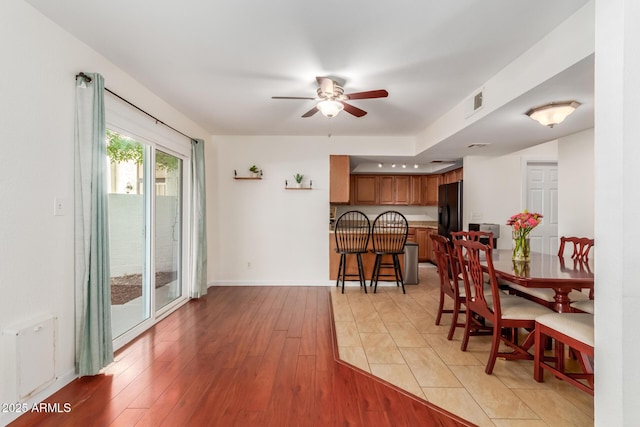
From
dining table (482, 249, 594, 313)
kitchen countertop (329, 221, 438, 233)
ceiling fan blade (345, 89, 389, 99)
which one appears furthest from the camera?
kitchen countertop (329, 221, 438, 233)

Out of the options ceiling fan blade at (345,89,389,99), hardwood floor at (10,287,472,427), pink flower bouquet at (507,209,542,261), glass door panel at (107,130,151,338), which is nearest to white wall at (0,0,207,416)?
hardwood floor at (10,287,472,427)

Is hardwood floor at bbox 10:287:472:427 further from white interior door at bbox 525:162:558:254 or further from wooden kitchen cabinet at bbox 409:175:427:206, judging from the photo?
wooden kitchen cabinet at bbox 409:175:427:206

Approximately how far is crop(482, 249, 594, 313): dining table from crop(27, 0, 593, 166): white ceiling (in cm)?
145

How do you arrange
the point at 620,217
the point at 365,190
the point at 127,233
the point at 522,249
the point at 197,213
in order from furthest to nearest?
the point at 365,190 < the point at 197,213 < the point at 127,233 < the point at 522,249 < the point at 620,217

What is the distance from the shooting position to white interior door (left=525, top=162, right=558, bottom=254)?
17.8 ft

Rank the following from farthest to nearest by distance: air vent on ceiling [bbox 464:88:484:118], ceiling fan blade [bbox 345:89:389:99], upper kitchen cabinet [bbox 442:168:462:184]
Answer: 1. upper kitchen cabinet [bbox 442:168:462:184]
2. air vent on ceiling [bbox 464:88:484:118]
3. ceiling fan blade [bbox 345:89:389:99]

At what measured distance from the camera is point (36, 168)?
6.49ft

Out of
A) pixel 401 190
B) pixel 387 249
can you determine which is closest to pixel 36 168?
pixel 387 249

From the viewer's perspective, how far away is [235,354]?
266cm

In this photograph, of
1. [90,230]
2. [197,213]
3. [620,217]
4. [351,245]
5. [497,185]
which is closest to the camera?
[620,217]

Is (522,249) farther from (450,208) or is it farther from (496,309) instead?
(450,208)

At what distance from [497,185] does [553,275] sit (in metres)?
3.65

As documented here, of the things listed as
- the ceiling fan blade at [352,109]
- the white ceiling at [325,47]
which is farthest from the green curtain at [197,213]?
the ceiling fan blade at [352,109]

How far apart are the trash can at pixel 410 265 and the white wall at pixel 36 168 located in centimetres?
444
